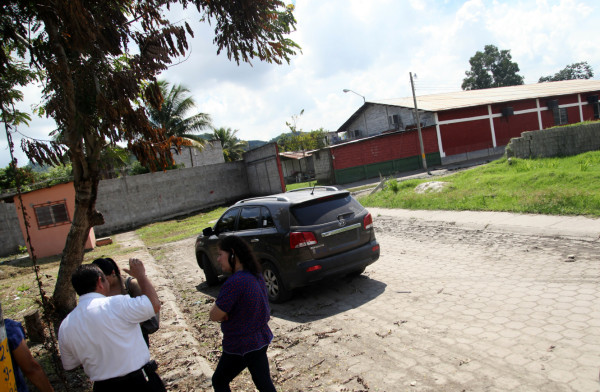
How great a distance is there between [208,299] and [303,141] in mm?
50163

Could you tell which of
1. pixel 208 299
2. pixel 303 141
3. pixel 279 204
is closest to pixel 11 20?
pixel 279 204

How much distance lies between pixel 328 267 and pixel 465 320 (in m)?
1.98

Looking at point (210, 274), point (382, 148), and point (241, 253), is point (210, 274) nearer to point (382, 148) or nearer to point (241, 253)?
point (241, 253)

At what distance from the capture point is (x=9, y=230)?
21.0 m

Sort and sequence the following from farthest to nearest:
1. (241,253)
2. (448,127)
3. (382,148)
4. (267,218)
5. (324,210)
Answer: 1. (448,127)
2. (382,148)
3. (267,218)
4. (324,210)
5. (241,253)

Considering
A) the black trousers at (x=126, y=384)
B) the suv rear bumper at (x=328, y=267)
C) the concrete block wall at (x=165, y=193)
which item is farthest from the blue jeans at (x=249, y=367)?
the concrete block wall at (x=165, y=193)

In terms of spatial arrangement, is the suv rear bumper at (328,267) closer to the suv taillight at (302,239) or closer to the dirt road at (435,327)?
the suv taillight at (302,239)

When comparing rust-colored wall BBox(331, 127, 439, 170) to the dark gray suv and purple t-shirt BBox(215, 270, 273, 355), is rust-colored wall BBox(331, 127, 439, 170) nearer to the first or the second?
the dark gray suv

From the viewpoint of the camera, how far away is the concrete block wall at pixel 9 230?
68.0ft

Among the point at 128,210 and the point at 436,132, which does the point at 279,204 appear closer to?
the point at 128,210

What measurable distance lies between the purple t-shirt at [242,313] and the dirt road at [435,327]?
3.77 feet

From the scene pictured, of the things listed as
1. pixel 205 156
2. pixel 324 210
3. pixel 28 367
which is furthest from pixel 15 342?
pixel 205 156

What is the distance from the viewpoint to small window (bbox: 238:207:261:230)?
22.3 feet

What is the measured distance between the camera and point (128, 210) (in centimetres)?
2553
